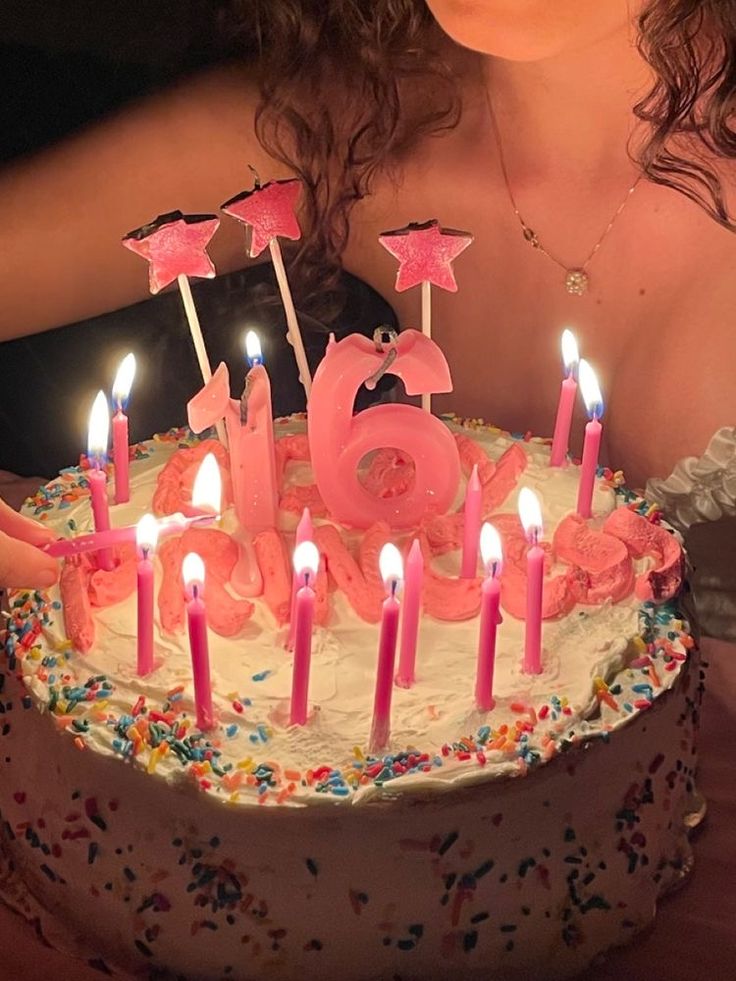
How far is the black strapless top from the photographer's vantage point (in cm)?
196

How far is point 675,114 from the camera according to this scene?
168 cm

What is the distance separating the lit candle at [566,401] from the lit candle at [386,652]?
18.2 inches

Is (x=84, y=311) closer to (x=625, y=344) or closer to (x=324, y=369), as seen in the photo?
(x=324, y=369)

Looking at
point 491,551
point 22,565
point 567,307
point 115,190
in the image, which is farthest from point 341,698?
point 115,190

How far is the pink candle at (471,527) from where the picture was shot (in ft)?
4.37

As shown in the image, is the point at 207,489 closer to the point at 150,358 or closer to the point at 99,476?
the point at 99,476

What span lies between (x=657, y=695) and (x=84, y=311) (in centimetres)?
120

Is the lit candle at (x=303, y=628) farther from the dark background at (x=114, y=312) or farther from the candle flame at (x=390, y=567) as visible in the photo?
the dark background at (x=114, y=312)

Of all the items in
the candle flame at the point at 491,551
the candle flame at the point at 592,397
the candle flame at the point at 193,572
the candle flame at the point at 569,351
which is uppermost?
the candle flame at the point at 569,351

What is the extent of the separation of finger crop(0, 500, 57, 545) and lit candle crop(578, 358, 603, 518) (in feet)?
2.10

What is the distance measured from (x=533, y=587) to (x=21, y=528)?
0.54 m

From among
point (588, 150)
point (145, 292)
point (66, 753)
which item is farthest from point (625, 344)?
point (66, 753)

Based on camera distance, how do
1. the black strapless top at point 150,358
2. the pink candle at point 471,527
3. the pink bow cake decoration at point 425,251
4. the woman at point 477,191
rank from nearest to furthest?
the pink candle at point 471,527 → the pink bow cake decoration at point 425,251 → the woman at point 477,191 → the black strapless top at point 150,358

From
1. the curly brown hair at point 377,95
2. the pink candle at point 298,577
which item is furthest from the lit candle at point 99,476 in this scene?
the curly brown hair at point 377,95
